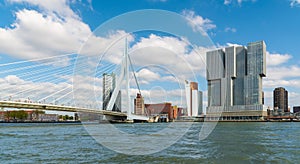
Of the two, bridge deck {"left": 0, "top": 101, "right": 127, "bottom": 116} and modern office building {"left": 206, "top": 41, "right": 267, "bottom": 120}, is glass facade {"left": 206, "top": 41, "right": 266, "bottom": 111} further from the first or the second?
bridge deck {"left": 0, "top": 101, "right": 127, "bottom": 116}

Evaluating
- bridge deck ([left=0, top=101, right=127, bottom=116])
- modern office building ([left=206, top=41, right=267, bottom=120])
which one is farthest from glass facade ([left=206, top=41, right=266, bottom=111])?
bridge deck ([left=0, top=101, right=127, bottom=116])

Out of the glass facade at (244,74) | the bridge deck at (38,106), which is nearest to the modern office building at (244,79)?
the glass facade at (244,74)

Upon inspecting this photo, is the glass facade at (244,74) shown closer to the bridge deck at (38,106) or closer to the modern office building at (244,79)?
the modern office building at (244,79)

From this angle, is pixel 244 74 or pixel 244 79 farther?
pixel 244 74

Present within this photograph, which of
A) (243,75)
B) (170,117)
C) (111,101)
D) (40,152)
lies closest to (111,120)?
(111,101)

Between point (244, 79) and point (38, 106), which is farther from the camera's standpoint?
point (244, 79)

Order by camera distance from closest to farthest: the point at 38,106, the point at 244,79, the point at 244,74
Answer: the point at 38,106, the point at 244,79, the point at 244,74

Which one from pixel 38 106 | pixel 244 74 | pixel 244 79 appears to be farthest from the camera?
pixel 244 74

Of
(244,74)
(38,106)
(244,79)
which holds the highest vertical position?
(244,74)

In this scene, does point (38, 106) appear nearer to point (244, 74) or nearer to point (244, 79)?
point (244, 79)

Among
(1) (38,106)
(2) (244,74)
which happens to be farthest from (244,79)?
(1) (38,106)

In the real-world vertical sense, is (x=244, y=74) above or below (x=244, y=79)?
above

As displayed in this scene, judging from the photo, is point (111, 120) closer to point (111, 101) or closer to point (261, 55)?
point (111, 101)
